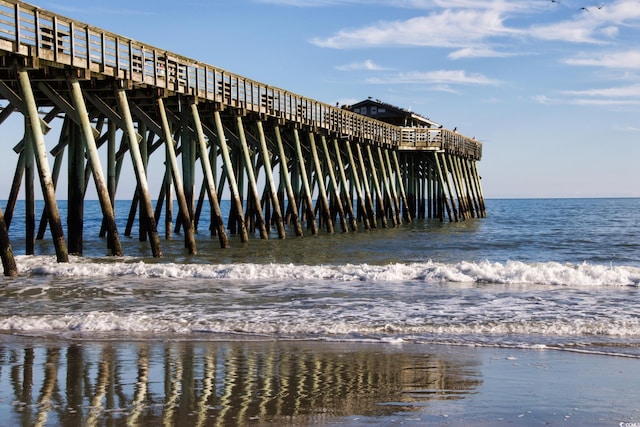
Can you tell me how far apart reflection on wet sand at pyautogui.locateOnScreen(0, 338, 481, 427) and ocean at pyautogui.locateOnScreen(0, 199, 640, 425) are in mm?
29

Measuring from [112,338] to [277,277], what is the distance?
7.61m

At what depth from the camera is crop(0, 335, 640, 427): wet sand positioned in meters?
6.33

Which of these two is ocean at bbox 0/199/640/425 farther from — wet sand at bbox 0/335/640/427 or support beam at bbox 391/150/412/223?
support beam at bbox 391/150/412/223

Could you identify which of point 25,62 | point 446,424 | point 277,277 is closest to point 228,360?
point 446,424

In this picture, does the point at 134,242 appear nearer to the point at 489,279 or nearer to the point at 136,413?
the point at 489,279

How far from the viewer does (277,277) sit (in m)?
17.5

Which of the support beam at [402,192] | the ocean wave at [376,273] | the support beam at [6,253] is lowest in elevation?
the ocean wave at [376,273]

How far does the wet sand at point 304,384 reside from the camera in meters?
6.33

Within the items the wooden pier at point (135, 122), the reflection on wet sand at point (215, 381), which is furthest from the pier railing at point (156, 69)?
the reflection on wet sand at point (215, 381)

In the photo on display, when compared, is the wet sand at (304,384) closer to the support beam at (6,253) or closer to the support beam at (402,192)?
the support beam at (6,253)

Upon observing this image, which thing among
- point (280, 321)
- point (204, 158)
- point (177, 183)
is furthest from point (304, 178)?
point (280, 321)

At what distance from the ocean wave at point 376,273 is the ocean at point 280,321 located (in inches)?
1.6

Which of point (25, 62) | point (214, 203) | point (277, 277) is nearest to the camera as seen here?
point (25, 62)

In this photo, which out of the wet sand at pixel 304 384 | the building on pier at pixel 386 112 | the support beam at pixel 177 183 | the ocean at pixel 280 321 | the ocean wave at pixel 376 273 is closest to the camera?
the wet sand at pixel 304 384
